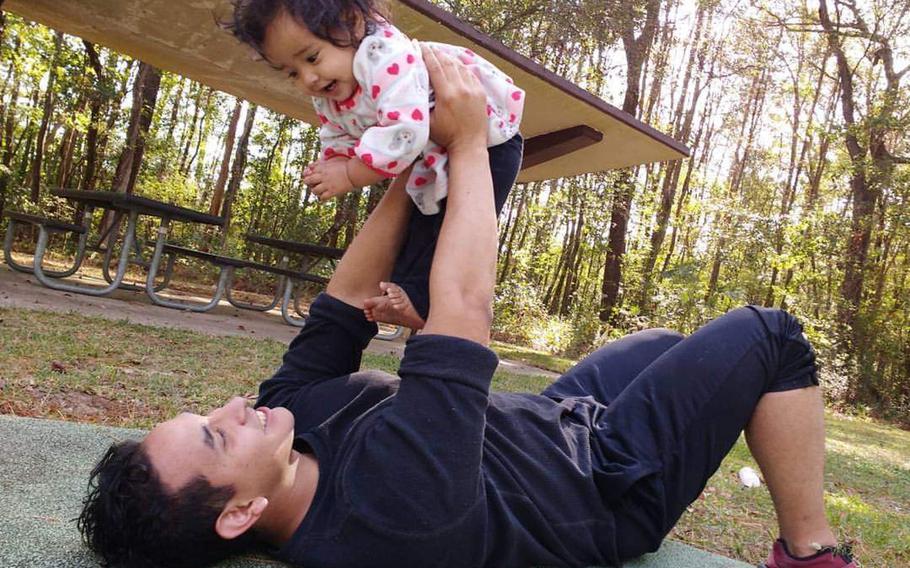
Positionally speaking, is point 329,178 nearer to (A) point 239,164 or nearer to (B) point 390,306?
(B) point 390,306

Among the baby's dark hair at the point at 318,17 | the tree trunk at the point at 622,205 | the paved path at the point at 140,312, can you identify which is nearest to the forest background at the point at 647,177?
the tree trunk at the point at 622,205

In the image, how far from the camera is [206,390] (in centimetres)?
384

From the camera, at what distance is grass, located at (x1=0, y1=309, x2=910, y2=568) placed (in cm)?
275

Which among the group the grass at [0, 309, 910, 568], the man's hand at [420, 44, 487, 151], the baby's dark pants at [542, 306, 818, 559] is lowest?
the grass at [0, 309, 910, 568]

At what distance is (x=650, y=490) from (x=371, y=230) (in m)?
0.96

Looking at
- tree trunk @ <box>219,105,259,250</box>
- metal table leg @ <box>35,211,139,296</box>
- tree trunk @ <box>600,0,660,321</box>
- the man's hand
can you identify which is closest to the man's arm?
the man's hand

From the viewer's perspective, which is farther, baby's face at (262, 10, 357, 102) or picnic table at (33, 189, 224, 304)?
picnic table at (33, 189, 224, 304)

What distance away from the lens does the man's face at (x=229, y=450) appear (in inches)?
48.9

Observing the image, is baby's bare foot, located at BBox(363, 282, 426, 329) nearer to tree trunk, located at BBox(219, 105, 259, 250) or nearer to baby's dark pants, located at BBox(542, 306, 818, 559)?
baby's dark pants, located at BBox(542, 306, 818, 559)

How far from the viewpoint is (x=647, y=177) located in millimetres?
18719

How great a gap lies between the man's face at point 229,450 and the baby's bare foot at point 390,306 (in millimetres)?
405

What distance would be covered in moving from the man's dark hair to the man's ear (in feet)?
0.05

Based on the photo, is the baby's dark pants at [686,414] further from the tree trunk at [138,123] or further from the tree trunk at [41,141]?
the tree trunk at [41,141]

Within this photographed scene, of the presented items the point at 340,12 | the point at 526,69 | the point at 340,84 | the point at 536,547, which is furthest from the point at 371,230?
the point at 526,69
